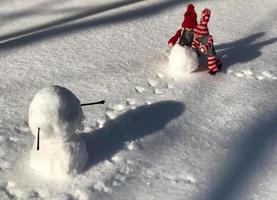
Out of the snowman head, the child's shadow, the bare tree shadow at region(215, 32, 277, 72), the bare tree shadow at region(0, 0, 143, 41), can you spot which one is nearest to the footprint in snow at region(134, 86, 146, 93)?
the child's shadow

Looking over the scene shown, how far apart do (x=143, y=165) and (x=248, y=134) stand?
51 centimetres

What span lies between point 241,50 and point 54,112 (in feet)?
4.52

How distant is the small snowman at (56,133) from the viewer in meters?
1.74

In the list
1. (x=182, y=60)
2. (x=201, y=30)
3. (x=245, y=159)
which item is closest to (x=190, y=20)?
(x=201, y=30)

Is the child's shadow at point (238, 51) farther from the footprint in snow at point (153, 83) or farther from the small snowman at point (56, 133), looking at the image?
the small snowman at point (56, 133)

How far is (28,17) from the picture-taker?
311 cm

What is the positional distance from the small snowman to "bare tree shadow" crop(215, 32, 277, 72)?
3.41 feet

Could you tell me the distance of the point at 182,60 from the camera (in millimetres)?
2447

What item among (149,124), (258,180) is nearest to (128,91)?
(149,124)

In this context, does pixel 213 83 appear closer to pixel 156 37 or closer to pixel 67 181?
pixel 156 37

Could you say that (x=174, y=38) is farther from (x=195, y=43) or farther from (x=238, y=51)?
(x=238, y=51)

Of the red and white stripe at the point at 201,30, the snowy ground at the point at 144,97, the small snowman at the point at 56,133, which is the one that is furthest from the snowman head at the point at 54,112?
the red and white stripe at the point at 201,30

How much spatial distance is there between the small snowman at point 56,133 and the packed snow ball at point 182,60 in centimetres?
76

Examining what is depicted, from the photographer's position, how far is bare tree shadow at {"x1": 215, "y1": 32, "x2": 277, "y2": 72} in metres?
2.65
